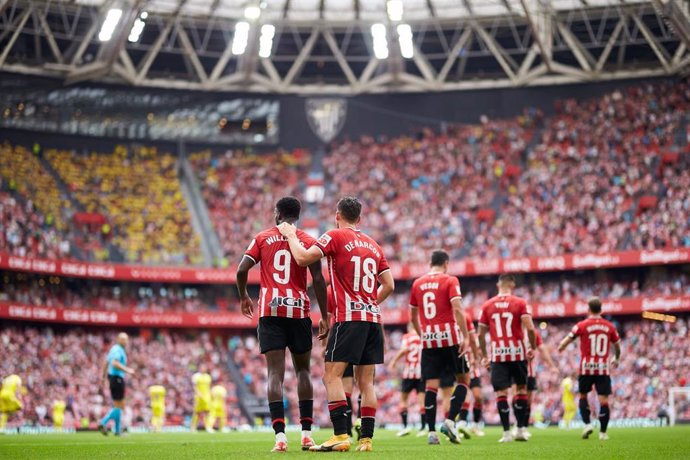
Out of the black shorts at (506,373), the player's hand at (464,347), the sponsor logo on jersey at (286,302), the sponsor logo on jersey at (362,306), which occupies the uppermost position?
the sponsor logo on jersey at (286,302)

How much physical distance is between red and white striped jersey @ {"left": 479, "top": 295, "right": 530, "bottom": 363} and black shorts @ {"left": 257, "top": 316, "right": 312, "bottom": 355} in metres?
5.56

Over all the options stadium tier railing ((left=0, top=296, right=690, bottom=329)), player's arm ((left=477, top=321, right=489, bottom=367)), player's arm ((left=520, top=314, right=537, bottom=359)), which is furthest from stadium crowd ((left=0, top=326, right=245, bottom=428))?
player's arm ((left=520, top=314, right=537, bottom=359))

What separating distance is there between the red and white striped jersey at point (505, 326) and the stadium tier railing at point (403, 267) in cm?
2618

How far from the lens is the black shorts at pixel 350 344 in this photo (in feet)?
38.8

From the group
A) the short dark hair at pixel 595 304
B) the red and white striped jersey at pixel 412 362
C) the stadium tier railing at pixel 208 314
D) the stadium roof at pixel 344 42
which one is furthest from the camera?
the stadium roof at pixel 344 42

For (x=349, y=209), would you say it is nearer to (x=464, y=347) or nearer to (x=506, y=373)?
(x=464, y=347)

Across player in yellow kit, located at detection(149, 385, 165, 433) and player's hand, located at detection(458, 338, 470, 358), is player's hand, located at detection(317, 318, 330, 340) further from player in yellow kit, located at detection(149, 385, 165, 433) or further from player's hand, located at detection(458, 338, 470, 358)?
player in yellow kit, located at detection(149, 385, 165, 433)

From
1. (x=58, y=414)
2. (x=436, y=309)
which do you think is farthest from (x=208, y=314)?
(x=436, y=309)

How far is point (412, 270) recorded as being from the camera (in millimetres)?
46875

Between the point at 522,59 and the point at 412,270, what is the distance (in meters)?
12.8

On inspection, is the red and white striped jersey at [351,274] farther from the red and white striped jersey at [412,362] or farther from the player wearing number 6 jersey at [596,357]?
the red and white striped jersey at [412,362]

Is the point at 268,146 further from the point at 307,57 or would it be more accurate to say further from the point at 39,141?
the point at 39,141

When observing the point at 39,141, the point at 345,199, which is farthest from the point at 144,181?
the point at 345,199

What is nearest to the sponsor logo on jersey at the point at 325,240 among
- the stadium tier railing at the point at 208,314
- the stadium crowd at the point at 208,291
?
the stadium tier railing at the point at 208,314
